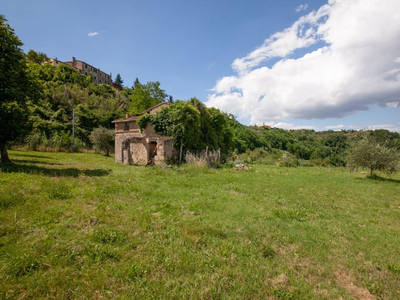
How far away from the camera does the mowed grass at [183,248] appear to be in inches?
105

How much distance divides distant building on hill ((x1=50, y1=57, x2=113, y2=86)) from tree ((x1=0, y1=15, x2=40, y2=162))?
196 feet

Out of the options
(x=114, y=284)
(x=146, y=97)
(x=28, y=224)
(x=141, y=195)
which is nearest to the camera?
(x=114, y=284)

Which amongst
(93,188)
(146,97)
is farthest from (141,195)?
(146,97)

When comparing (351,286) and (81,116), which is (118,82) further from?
(351,286)

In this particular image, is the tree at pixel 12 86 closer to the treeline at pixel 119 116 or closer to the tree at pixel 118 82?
the treeline at pixel 119 116

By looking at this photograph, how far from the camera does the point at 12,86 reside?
9.06 meters

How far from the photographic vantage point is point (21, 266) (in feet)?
9.00

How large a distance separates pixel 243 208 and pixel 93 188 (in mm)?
5496

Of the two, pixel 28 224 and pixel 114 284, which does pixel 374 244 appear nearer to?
Result: pixel 114 284

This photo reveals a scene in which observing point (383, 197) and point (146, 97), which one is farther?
point (146, 97)

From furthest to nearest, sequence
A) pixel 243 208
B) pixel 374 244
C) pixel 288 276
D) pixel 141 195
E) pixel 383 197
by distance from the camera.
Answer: pixel 383 197
pixel 141 195
pixel 243 208
pixel 374 244
pixel 288 276

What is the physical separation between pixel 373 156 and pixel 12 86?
906 inches

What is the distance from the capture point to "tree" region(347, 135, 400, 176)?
13.7 metres

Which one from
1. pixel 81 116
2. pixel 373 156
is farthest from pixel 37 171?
pixel 81 116
